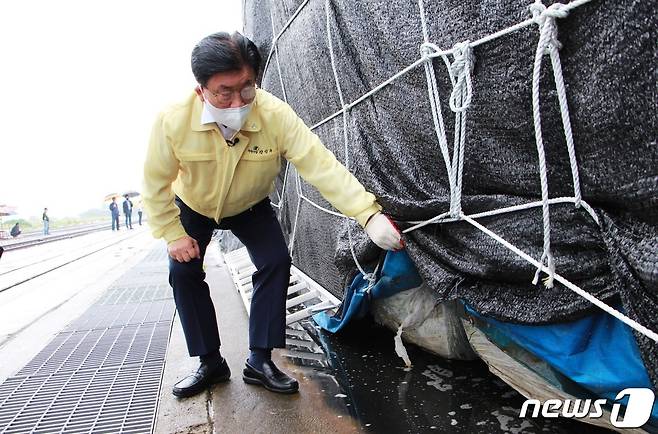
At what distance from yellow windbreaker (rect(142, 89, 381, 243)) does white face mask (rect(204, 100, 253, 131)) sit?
51 mm

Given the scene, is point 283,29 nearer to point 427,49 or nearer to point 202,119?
point 202,119

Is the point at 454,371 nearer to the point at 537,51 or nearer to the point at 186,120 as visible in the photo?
the point at 537,51

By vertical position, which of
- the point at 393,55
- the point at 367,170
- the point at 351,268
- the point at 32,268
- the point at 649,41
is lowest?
the point at 32,268

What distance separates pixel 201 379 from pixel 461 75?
155cm

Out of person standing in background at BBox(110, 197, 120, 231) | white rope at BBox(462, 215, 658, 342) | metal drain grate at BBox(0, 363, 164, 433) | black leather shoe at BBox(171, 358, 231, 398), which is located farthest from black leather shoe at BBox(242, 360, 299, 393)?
person standing in background at BBox(110, 197, 120, 231)

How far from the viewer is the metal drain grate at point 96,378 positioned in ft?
6.41

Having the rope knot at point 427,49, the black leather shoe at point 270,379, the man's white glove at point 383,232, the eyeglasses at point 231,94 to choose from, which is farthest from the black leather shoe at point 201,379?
the rope knot at point 427,49

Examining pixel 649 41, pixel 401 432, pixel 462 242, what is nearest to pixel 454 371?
pixel 401 432

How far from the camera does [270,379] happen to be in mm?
2023

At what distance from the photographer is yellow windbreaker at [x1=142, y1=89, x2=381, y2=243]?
1.83 metres

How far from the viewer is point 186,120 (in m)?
1.83

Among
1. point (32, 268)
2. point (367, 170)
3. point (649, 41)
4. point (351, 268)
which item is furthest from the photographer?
point (32, 268)

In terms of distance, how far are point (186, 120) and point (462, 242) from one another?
107 cm

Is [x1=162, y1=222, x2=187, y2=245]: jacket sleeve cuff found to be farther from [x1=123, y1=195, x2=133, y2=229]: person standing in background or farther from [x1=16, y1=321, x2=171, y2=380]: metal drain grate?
[x1=123, y1=195, x2=133, y2=229]: person standing in background
